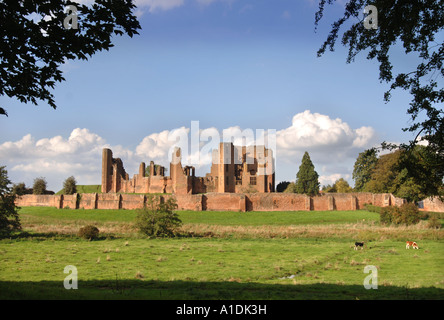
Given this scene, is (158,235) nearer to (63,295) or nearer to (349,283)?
(349,283)

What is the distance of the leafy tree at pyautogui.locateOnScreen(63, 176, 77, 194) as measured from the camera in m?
72.3

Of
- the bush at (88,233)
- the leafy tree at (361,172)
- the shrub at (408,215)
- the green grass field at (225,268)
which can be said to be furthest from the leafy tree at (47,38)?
the leafy tree at (361,172)

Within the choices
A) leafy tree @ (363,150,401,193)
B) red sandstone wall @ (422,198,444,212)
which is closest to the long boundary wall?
red sandstone wall @ (422,198,444,212)

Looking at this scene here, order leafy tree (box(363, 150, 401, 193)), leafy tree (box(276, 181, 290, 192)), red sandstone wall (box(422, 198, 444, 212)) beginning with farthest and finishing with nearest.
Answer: leafy tree (box(276, 181, 290, 192)) < leafy tree (box(363, 150, 401, 193)) < red sandstone wall (box(422, 198, 444, 212))

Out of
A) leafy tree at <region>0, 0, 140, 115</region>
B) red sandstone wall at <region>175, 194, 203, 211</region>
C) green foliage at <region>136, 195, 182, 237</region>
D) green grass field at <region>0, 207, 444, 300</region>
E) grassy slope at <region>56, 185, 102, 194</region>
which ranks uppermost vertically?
leafy tree at <region>0, 0, 140, 115</region>

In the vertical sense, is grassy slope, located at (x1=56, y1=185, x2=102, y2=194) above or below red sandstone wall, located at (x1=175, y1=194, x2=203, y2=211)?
above

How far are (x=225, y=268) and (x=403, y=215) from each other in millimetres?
27866

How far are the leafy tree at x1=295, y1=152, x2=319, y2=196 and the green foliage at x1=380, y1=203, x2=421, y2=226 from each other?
67.7 ft

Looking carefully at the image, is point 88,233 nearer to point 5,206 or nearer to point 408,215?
point 5,206

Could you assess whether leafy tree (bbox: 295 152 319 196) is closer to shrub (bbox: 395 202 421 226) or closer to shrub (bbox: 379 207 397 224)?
shrub (bbox: 379 207 397 224)

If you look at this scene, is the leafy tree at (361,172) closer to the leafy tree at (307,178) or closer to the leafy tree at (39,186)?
the leafy tree at (307,178)

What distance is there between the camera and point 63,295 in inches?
331
